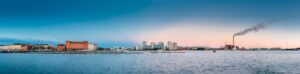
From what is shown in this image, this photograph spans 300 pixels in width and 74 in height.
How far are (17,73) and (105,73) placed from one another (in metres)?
10.7

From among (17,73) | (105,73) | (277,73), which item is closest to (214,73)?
(277,73)

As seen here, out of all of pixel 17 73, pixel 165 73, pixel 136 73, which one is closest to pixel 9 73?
pixel 17 73

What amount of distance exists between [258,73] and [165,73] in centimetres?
1116

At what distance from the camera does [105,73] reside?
48594 mm

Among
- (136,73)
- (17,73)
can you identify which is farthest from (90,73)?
(17,73)

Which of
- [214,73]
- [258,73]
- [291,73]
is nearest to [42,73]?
[214,73]

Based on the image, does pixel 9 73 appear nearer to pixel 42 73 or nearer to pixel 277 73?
pixel 42 73

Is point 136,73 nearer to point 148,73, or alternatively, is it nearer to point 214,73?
point 148,73

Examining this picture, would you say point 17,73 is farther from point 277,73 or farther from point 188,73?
point 277,73

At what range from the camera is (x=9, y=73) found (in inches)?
1868

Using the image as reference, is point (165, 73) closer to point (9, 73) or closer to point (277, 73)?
point (277, 73)

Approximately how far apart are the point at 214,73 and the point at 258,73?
522cm

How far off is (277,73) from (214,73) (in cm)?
746

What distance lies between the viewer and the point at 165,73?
4797 centimetres
